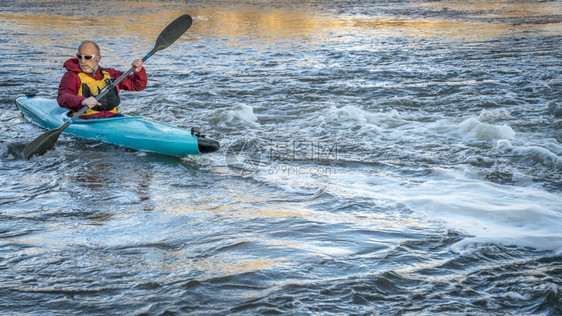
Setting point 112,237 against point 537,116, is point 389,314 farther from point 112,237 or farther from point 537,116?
point 537,116

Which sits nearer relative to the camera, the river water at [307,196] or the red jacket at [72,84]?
the river water at [307,196]

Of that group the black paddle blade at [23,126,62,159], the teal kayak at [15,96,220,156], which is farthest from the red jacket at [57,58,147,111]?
the black paddle blade at [23,126,62,159]

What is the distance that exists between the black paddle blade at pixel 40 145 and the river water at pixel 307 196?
4.1 inches

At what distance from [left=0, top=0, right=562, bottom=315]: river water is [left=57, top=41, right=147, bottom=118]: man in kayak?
18.5 inches

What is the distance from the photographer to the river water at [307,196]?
3.35m

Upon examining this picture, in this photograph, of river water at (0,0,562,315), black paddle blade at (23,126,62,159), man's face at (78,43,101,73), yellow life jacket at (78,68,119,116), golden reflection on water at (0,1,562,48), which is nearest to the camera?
river water at (0,0,562,315)

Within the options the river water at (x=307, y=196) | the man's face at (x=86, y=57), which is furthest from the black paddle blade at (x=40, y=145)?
the man's face at (x=86, y=57)

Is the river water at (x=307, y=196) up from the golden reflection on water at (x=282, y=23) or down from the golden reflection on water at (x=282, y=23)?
down

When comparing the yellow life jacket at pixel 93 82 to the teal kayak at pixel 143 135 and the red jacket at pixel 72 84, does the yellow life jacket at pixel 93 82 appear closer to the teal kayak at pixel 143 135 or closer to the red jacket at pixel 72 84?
the red jacket at pixel 72 84

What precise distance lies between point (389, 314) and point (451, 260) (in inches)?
31.7

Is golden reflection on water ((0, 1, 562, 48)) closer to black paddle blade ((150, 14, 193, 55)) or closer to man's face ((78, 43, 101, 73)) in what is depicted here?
black paddle blade ((150, 14, 193, 55))

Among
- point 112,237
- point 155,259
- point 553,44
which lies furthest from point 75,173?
point 553,44

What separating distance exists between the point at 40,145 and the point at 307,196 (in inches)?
109

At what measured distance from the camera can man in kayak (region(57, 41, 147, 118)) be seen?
20.0 feet
